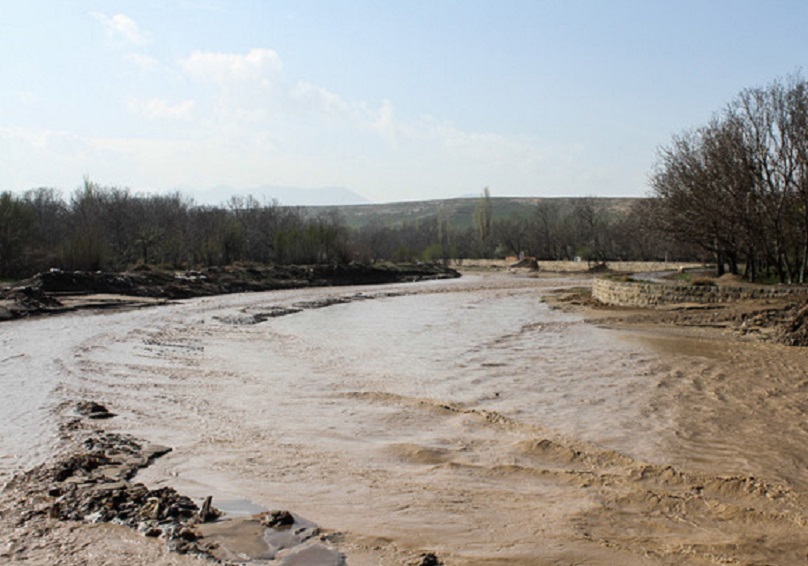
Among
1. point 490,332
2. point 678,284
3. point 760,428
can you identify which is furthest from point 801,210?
point 760,428

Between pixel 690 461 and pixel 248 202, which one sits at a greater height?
pixel 248 202

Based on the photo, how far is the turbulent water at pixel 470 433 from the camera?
5.97 metres

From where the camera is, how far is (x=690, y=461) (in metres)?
8.06

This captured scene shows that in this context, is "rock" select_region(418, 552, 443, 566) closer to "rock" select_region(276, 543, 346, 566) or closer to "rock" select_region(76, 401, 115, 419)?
"rock" select_region(276, 543, 346, 566)

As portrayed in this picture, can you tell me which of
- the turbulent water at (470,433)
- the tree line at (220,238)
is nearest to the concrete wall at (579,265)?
the tree line at (220,238)

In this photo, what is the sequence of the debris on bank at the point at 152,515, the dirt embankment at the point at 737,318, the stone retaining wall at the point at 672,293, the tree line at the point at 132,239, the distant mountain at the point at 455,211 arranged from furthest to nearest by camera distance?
the distant mountain at the point at 455,211 < the tree line at the point at 132,239 < the stone retaining wall at the point at 672,293 < the dirt embankment at the point at 737,318 < the debris on bank at the point at 152,515

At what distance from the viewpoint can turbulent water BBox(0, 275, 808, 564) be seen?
5973 mm

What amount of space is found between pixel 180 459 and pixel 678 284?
21.0m

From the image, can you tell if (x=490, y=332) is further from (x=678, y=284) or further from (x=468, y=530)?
(x=468, y=530)

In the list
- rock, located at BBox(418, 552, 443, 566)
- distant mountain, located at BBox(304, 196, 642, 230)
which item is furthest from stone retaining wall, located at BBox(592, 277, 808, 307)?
distant mountain, located at BBox(304, 196, 642, 230)

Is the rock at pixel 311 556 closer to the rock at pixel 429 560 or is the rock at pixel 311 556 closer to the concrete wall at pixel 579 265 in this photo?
the rock at pixel 429 560

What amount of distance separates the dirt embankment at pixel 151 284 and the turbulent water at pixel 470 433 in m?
8.70

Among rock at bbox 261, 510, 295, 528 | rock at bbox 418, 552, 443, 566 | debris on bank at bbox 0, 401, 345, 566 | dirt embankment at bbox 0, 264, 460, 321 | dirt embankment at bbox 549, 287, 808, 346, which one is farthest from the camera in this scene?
dirt embankment at bbox 0, 264, 460, 321

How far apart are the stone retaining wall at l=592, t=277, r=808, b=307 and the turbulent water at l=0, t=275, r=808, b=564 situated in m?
4.63
